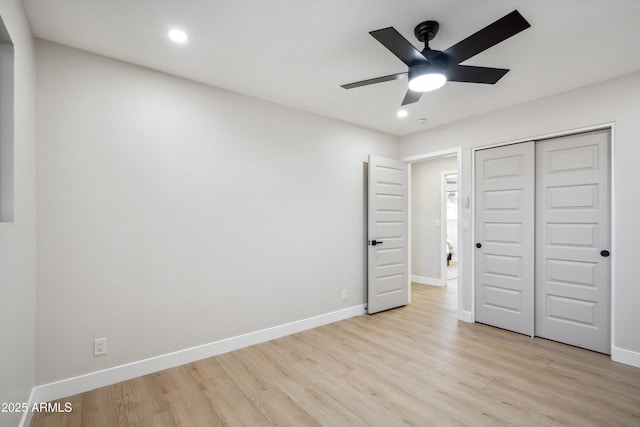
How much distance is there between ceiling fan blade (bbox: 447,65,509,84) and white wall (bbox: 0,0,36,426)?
256 cm

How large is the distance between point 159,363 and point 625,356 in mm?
4210

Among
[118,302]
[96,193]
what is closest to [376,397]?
[118,302]

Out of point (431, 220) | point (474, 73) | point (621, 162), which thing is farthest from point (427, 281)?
point (474, 73)

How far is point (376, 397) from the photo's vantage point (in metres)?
→ 2.19

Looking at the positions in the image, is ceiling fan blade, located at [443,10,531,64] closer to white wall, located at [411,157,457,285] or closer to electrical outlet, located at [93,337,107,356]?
electrical outlet, located at [93,337,107,356]

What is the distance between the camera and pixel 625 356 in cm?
268

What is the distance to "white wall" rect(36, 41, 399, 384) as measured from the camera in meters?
2.20

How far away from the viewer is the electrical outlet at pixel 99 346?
230 centimetres

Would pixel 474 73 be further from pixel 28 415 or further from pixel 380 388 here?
pixel 28 415

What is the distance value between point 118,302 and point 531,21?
369 centimetres

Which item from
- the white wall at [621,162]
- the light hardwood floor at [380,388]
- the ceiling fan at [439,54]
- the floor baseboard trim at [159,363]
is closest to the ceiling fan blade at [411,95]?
the ceiling fan at [439,54]

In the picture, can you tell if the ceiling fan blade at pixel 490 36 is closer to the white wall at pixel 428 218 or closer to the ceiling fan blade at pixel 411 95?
the ceiling fan blade at pixel 411 95

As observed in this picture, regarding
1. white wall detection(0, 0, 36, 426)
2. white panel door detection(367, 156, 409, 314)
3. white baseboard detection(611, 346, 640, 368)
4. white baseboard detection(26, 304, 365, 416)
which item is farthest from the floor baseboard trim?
white baseboard detection(611, 346, 640, 368)

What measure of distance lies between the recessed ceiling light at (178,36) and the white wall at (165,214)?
2.00ft
